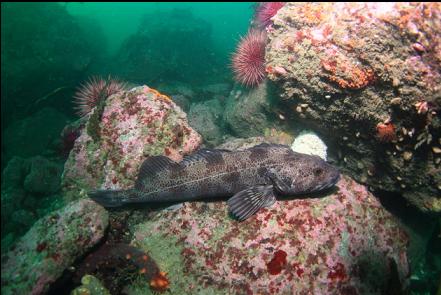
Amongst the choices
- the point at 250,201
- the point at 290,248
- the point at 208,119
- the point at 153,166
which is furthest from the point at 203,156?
the point at 208,119

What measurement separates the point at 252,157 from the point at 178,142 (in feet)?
4.81

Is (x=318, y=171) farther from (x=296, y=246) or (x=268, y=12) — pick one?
(x=268, y=12)

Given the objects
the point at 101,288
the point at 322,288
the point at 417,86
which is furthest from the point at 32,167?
the point at 417,86

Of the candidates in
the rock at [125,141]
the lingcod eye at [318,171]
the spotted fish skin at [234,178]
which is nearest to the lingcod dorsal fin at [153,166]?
the spotted fish skin at [234,178]

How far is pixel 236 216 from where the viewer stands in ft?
14.3

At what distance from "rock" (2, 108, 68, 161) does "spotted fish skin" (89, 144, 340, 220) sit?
30.2 feet

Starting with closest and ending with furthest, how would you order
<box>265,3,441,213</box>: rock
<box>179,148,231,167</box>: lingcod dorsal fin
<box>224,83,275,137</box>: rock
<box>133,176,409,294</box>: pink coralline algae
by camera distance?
<box>133,176,409,294</box>: pink coralline algae, <box>265,3,441,213</box>: rock, <box>179,148,231,167</box>: lingcod dorsal fin, <box>224,83,275,137</box>: rock

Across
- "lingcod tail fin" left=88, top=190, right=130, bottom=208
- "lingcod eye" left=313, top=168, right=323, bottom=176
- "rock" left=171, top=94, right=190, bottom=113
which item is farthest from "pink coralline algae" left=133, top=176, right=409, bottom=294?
"rock" left=171, top=94, right=190, bottom=113

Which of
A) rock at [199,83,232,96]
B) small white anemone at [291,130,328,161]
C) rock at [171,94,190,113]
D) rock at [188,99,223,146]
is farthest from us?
rock at [199,83,232,96]

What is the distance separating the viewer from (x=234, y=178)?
179 inches

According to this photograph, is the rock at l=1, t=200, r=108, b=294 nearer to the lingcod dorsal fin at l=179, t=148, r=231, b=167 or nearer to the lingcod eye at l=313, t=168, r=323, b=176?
the lingcod dorsal fin at l=179, t=148, r=231, b=167

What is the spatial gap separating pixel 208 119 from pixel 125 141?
177 inches

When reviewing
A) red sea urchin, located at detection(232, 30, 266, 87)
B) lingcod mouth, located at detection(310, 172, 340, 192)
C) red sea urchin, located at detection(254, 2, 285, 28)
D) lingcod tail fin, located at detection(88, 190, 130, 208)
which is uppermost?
red sea urchin, located at detection(254, 2, 285, 28)

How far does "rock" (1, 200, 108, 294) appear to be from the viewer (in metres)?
4.04
